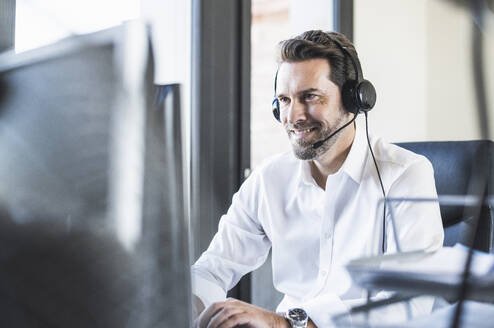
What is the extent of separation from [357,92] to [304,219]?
31cm

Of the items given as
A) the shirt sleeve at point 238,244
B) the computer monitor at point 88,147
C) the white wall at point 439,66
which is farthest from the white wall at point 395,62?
the shirt sleeve at point 238,244

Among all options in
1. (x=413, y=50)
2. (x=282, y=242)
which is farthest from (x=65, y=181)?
(x=282, y=242)

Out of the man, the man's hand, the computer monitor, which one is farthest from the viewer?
the man

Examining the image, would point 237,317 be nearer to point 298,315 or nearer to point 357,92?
point 298,315

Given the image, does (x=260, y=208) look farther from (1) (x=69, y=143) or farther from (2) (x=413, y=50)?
(1) (x=69, y=143)

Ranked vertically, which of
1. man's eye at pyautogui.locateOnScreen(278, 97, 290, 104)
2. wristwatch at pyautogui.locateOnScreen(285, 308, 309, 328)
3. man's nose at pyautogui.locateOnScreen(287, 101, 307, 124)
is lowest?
wristwatch at pyautogui.locateOnScreen(285, 308, 309, 328)

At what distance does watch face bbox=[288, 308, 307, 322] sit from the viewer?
734 mm

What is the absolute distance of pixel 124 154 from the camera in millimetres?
230

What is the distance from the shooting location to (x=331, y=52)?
3.08 ft

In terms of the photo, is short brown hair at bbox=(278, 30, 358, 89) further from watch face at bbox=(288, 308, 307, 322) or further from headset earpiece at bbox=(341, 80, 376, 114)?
watch face at bbox=(288, 308, 307, 322)

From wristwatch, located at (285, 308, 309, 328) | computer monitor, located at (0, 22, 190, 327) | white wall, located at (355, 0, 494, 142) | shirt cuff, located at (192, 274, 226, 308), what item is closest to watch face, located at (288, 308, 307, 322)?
wristwatch, located at (285, 308, 309, 328)

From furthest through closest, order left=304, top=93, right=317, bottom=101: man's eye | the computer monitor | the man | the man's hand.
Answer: left=304, top=93, right=317, bottom=101: man's eye → the man → the man's hand → the computer monitor

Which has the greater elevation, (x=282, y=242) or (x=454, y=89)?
(x=454, y=89)

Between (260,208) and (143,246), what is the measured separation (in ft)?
2.69
